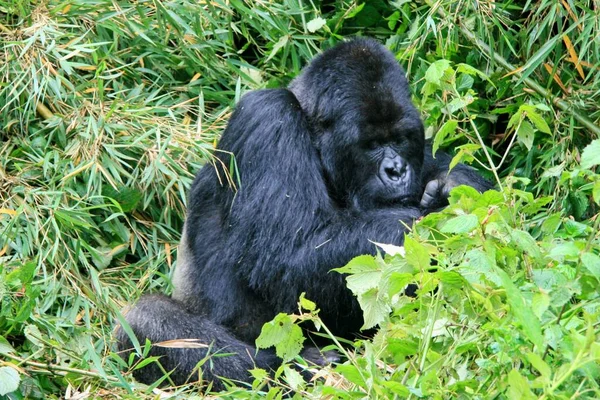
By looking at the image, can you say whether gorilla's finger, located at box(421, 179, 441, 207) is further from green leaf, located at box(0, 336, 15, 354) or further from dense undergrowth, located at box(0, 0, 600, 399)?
green leaf, located at box(0, 336, 15, 354)

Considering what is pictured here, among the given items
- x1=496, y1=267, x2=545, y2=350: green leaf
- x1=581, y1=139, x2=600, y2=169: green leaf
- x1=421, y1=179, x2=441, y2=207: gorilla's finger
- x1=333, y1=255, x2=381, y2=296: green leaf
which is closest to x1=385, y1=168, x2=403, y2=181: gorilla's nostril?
x1=421, y1=179, x2=441, y2=207: gorilla's finger

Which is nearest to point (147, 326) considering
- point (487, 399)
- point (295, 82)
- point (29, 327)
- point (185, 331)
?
point (185, 331)

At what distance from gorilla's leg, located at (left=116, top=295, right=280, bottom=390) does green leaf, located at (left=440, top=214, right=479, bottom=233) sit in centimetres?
140

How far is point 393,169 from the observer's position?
3975mm

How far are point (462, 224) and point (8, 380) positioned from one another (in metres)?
1.57

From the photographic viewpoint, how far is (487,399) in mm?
2441

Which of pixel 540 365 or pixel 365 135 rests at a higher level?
pixel 540 365

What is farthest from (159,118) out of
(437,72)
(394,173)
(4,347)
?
(437,72)

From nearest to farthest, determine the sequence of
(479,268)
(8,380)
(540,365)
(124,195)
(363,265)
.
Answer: (540,365) < (479,268) < (363,265) < (8,380) < (124,195)

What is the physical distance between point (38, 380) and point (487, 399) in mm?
1723

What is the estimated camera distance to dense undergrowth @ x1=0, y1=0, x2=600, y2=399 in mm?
3654

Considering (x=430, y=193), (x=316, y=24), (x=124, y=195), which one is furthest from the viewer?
(x=316, y=24)

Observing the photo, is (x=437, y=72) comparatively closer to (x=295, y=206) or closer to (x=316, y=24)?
(x=295, y=206)

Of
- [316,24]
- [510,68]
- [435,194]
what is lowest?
[435,194]
